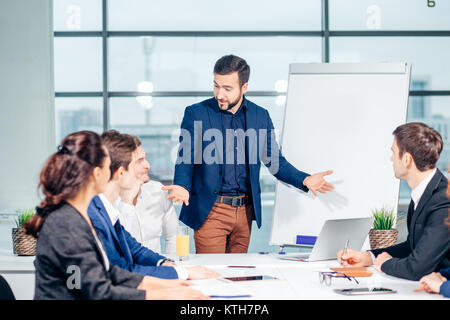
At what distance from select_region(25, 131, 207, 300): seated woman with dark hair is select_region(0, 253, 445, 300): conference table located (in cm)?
42

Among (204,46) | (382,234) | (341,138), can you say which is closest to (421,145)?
(382,234)

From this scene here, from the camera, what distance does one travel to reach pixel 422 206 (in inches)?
80.7

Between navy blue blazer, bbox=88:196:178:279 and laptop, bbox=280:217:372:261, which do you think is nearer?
navy blue blazer, bbox=88:196:178:279

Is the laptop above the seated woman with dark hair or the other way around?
the other way around

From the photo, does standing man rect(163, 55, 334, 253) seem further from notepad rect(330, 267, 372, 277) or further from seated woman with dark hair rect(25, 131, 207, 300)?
seated woman with dark hair rect(25, 131, 207, 300)

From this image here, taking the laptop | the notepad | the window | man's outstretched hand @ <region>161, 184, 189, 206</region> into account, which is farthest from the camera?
the window

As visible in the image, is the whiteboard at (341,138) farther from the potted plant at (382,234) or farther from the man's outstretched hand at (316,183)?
the potted plant at (382,234)

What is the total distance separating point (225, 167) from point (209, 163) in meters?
0.10

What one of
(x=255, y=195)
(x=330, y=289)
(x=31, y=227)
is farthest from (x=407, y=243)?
(x=31, y=227)

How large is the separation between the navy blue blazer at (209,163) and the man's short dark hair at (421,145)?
97cm

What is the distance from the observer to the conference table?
1.75 metres

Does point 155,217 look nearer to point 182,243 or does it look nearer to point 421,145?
point 182,243

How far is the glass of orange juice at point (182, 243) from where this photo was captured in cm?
241

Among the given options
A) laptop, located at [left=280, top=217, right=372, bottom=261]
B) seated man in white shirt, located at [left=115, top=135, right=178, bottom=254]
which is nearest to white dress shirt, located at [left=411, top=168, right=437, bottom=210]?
laptop, located at [left=280, top=217, right=372, bottom=261]
